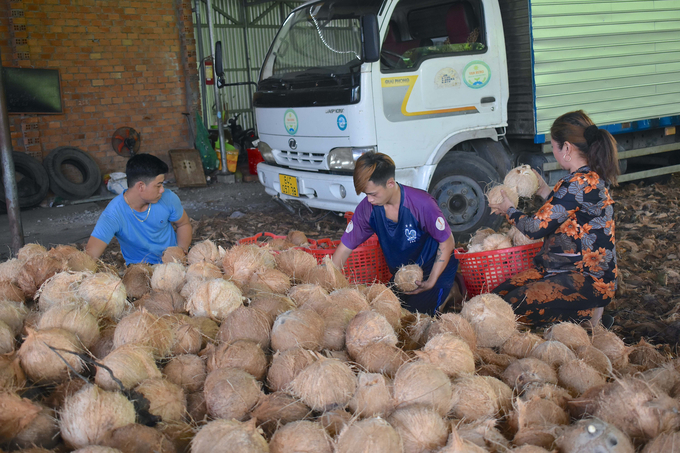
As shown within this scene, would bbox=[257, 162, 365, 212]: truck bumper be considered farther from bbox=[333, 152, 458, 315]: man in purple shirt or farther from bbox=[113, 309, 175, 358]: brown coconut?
bbox=[113, 309, 175, 358]: brown coconut

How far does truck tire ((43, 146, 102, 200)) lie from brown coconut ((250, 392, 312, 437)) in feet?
30.4

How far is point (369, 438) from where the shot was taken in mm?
1579

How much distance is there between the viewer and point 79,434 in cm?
164

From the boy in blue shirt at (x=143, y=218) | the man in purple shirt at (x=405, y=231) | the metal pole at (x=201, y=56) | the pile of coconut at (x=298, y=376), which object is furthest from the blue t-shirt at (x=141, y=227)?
the metal pole at (x=201, y=56)

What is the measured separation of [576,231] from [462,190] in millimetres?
2655

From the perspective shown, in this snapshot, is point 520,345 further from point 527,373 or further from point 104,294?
point 104,294

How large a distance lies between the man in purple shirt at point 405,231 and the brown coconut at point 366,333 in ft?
4.80

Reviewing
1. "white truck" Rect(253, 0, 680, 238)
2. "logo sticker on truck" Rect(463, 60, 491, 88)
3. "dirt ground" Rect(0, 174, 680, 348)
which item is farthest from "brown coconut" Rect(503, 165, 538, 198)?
"logo sticker on truck" Rect(463, 60, 491, 88)

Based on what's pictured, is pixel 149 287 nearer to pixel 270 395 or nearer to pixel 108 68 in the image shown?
pixel 270 395

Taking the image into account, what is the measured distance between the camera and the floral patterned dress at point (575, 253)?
11.4ft

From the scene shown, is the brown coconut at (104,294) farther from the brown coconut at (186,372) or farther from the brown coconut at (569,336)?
the brown coconut at (569,336)

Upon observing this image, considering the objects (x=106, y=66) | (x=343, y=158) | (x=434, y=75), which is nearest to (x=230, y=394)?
(x=343, y=158)

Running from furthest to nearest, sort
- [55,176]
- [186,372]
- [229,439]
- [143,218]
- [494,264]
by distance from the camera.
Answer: [55,176], [143,218], [494,264], [186,372], [229,439]

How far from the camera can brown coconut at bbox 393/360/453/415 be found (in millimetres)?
1829
